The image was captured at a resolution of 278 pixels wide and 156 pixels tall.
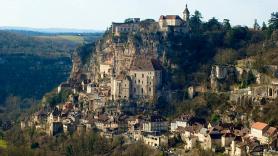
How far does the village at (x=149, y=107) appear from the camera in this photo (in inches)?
2431

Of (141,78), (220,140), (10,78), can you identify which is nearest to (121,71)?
(141,78)

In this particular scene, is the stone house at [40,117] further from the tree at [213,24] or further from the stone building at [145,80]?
the tree at [213,24]

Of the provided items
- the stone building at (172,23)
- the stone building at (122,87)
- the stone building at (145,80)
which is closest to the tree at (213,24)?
the stone building at (172,23)

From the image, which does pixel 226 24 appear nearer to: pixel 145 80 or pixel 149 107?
pixel 145 80

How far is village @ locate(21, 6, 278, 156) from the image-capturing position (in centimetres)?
6175

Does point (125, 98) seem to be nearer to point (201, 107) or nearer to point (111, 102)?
point (111, 102)

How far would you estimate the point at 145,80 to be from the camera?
7894 cm

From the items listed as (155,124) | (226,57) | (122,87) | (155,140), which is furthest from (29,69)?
(155,140)

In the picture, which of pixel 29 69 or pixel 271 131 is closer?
pixel 271 131

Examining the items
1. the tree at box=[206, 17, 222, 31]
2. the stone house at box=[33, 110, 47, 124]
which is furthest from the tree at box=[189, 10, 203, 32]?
the stone house at box=[33, 110, 47, 124]

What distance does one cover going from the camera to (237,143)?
59.0m

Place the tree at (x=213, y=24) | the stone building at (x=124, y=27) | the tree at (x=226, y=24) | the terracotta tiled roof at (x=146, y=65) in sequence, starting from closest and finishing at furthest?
the terracotta tiled roof at (x=146, y=65)
the tree at (x=226, y=24)
the stone building at (x=124, y=27)
the tree at (x=213, y=24)

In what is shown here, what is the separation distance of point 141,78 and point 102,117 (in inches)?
258

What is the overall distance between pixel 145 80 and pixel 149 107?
3398 millimetres
